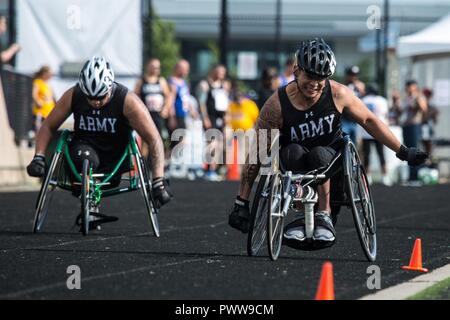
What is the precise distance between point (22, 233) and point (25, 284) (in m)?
3.77

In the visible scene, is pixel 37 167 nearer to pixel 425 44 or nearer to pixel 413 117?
pixel 413 117

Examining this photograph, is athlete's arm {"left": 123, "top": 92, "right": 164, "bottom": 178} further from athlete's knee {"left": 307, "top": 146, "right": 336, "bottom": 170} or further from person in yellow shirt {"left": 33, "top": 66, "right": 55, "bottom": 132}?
person in yellow shirt {"left": 33, "top": 66, "right": 55, "bottom": 132}

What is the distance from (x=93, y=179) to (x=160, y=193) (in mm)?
642

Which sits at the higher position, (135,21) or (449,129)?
(135,21)

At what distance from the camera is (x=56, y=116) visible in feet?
36.5

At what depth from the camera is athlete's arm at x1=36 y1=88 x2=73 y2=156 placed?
1106cm

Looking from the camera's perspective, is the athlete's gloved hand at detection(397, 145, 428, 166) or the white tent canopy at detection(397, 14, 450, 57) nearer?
the athlete's gloved hand at detection(397, 145, 428, 166)

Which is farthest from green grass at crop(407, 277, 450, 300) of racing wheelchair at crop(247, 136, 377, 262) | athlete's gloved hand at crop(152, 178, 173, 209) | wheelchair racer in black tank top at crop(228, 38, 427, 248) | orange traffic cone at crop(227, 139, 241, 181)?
orange traffic cone at crop(227, 139, 241, 181)

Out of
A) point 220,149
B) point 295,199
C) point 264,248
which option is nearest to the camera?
point 295,199

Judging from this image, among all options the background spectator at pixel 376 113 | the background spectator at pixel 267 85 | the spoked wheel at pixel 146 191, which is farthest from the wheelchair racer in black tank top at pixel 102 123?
the background spectator at pixel 376 113

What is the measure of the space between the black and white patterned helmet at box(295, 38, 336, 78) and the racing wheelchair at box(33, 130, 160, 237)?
2.36 metres
